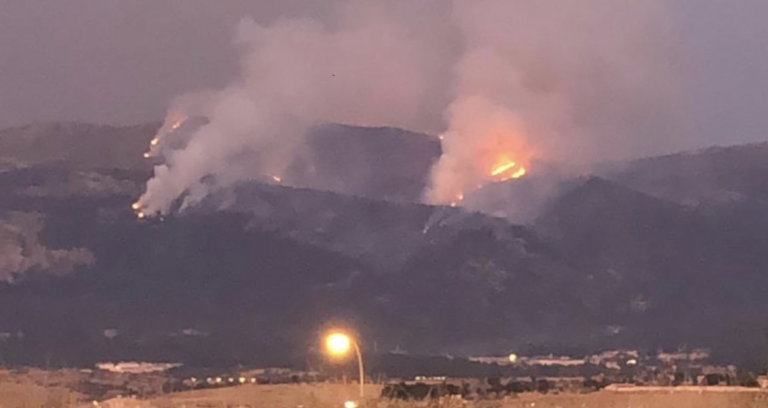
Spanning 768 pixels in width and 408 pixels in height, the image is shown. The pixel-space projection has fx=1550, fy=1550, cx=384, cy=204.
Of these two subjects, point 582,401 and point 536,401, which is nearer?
point 582,401

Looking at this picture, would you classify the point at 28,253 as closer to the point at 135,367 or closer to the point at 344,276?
the point at 344,276

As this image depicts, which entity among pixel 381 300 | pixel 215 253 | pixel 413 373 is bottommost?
pixel 413 373

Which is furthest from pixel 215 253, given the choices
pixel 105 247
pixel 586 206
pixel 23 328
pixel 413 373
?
pixel 413 373

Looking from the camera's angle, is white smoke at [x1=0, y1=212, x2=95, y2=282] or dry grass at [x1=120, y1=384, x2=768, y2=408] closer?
dry grass at [x1=120, y1=384, x2=768, y2=408]

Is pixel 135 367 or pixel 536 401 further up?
pixel 135 367

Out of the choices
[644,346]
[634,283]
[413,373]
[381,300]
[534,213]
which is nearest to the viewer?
[413,373]

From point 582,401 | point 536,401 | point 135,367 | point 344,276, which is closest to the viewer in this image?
point 582,401

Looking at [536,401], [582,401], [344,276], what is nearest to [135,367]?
[344,276]

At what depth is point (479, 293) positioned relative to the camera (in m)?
161

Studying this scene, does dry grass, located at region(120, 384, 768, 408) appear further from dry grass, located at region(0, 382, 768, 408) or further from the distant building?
the distant building

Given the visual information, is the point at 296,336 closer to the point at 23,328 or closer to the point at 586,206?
the point at 23,328

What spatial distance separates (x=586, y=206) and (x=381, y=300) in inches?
1896

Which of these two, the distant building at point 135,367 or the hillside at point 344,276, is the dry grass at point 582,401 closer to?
the distant building at point 135,367

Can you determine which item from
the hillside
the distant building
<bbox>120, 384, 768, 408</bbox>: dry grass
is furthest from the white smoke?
<bbox>120, 384, 768, 408</bbox>: dry grass
